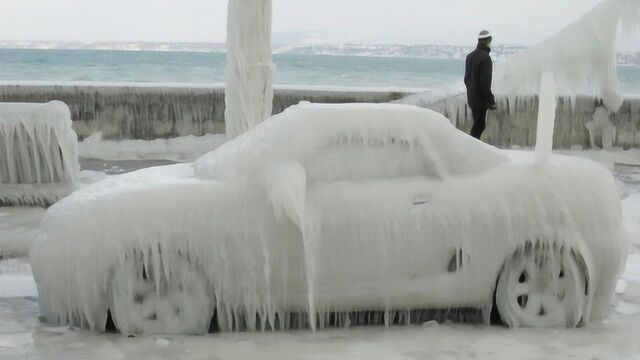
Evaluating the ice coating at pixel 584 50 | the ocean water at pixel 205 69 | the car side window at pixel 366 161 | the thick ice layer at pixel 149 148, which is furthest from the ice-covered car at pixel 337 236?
the ocean water at pixel 205 69

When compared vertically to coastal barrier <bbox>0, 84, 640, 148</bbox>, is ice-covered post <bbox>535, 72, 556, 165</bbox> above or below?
above

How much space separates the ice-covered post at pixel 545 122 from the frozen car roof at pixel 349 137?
0.27 m

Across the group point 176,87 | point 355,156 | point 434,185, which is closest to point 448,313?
point 434,185

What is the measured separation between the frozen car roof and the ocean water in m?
46.1

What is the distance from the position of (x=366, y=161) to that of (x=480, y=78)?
18.7 ft

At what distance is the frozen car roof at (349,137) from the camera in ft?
15.7

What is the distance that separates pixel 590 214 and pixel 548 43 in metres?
2.36

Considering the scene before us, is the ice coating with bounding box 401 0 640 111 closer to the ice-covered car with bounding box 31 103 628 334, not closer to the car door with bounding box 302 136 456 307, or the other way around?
the ice-covered car with bounding box 31 103 628 334

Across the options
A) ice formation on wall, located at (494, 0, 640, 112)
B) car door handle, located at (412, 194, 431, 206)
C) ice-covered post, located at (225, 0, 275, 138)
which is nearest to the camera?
→ car door handle, located at (412, 194, 431, 206)

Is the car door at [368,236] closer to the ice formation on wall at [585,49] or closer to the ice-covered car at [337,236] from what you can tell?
the ice-covered car at [337,236]

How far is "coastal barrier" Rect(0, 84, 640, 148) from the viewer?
45.2ft

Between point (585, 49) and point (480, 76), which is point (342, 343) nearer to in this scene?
point (585, 49)

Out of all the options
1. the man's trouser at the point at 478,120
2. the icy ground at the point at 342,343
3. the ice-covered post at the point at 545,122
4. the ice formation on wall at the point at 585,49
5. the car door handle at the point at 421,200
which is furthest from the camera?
the man's trouser at the point at 478,120

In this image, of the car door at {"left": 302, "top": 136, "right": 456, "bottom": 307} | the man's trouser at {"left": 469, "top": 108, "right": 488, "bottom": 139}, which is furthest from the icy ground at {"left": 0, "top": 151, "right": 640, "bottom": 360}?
the man's trouser at {"left": 469, "top": 108, "right": 488, "bottom": 139}
